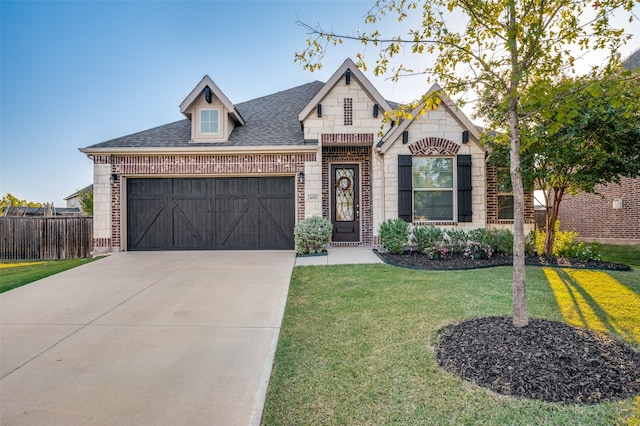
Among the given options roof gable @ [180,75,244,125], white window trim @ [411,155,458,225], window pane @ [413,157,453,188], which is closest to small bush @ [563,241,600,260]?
white window trim @ [411,155,458,225]

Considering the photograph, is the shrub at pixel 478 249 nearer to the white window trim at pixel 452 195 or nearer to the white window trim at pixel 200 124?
the white window trim at pixel 452 195

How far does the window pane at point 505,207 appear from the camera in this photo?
943 cm

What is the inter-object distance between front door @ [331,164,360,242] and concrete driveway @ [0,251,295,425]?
4.13 meters

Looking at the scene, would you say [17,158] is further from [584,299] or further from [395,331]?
[584,299]

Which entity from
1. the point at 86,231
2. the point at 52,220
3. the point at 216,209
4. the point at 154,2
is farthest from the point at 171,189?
the point at 154,2

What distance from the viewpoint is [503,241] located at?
7906mm

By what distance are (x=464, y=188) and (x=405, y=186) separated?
162cm

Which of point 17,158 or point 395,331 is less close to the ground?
point 17,158

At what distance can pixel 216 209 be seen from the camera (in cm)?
975

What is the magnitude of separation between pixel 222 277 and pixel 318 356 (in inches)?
151

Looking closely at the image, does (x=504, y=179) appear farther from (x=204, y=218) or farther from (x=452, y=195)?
(x=204, y=218)

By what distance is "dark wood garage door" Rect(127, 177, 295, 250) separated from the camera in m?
9.72

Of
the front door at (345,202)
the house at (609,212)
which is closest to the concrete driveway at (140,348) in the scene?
the front door at (345,202)

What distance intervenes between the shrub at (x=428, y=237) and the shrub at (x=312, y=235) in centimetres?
237
